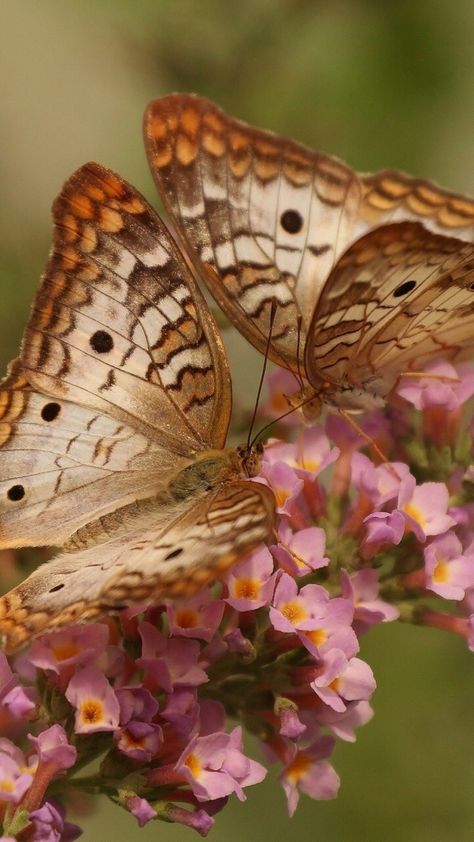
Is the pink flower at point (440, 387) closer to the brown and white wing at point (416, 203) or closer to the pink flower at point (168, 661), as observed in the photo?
the brown and white wing at point (416, 203)

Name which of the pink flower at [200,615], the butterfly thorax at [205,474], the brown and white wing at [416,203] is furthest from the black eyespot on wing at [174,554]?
the brown and white wing at [416,203]

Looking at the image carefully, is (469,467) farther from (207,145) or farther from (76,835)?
(76,835)

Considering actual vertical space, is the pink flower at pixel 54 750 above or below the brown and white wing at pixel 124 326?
below

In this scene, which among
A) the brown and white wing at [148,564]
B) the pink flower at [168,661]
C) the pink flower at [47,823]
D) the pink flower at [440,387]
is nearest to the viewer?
the brown and white wing at [148,564]

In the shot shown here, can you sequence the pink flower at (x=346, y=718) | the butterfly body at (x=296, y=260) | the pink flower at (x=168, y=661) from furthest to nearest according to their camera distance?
1. the butterfly body at (x=296, y=260)
2. the pink flower at (x=346, y=718)
3. the pink flower at (x=168, y=661)

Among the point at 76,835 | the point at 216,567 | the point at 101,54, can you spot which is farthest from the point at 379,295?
the point at 101,54

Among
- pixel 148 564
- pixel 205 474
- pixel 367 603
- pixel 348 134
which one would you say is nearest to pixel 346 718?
pixel 367 603

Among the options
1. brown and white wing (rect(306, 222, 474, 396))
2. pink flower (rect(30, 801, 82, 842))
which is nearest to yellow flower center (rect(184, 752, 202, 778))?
pink flower (rect(30, 801, 82, 842))

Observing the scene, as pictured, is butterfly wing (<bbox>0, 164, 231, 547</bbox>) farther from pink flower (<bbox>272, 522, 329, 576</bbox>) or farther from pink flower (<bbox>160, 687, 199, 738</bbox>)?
pink flower (<bbox>160, 687, 199, 738</bbox>)
